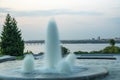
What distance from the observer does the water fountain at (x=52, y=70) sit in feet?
36.2

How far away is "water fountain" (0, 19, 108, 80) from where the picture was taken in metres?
11.0

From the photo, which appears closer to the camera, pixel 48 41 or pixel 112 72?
pixel 112 72

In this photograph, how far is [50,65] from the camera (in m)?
13.2

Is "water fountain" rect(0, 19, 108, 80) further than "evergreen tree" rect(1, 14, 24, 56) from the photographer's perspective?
No

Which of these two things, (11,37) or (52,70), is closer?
(52,70)

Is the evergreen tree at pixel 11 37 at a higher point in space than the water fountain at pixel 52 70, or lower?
higher

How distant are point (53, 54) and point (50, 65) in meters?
0.52

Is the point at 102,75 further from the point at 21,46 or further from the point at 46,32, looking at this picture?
the point at 21,46

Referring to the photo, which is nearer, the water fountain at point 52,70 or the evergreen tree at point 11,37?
the water fountain at point 52,70

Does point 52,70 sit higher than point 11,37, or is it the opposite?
point 11,37

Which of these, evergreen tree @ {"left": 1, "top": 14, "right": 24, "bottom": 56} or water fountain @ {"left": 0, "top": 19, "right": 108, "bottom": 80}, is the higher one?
evergreen tree @ {"left": 1, "top": 14, "right": 24, "bottom": 56}

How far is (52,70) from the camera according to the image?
12.4 metres

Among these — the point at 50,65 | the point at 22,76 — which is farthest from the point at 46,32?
the point at 22,76

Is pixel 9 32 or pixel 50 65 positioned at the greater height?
pixel 9 32
